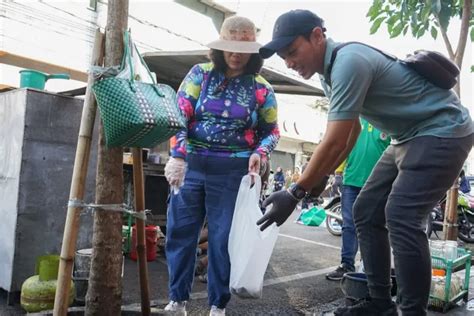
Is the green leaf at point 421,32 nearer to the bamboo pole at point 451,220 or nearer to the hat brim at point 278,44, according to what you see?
the bamboo pole at point 451,220

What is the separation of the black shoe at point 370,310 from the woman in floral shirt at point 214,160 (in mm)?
709

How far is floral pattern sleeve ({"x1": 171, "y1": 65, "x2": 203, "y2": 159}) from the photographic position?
8.55ft

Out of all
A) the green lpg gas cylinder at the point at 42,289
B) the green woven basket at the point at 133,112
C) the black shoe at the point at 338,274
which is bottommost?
the black shoe at the point at 338,274

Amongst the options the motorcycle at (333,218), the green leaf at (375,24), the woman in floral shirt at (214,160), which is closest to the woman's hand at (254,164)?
the woman in floral shirt at (214,160)

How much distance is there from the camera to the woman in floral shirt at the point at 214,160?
2594mm

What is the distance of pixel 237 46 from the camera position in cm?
261

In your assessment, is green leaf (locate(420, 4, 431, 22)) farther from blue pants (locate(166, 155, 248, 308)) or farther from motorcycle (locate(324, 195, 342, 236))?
motorcycle (locate(324, 195, 342, 236))

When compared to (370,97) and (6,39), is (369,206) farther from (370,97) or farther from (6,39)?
(6,39)

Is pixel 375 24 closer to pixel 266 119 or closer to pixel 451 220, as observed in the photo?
pixel 266 119

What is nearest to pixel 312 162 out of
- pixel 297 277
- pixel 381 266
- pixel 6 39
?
pixel 381 266

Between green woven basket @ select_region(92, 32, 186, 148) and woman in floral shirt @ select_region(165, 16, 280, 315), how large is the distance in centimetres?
63

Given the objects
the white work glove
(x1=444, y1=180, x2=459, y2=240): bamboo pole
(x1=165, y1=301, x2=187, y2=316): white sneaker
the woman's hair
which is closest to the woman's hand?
the white work glove

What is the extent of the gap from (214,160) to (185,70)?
279 centimetres

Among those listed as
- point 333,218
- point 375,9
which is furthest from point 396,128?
point 333,218
